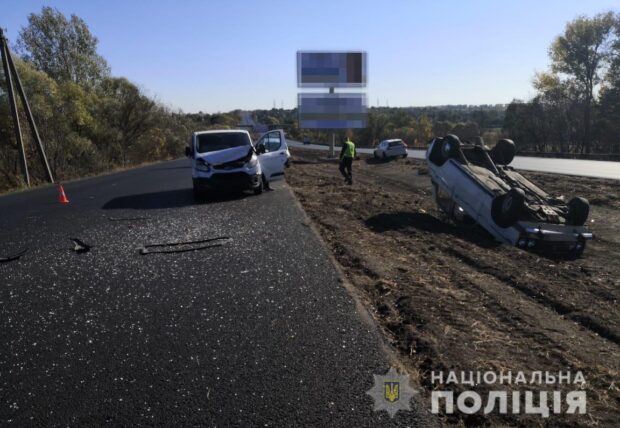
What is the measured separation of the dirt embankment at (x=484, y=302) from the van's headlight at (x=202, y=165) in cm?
394

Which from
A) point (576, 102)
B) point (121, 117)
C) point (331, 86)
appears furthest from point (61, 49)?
point (576, 102)

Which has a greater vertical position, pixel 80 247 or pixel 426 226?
pixel 80 247

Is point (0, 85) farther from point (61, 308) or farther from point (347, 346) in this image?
point (347, 346)

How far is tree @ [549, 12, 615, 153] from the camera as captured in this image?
45875mm

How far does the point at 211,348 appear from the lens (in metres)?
3.87

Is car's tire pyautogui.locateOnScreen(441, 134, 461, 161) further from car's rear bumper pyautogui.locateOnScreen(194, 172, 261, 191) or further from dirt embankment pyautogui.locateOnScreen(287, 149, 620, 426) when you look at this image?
car's rear bumper pyautogui.locateOnScreen(194, 172, 261, 191)

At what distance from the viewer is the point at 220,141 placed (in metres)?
13.2

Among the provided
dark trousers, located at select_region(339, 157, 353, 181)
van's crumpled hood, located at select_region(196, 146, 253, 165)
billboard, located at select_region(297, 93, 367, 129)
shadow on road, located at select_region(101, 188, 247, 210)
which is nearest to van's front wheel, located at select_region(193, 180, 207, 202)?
shadow on road, located at select_region(101, 188, 247, 210)

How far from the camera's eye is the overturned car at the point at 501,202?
322 inches

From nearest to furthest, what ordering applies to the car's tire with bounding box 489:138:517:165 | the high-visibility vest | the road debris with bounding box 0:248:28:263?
the road debris with bounding box 0:248:28:263 < the car's tire with bounding box 489:138:517:165 < the high-visibility vest

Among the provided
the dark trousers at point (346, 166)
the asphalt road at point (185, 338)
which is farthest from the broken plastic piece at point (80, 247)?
the dark trousers at point (346, 166)

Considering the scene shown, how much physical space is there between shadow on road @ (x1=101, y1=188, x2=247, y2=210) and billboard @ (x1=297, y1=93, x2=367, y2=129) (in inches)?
1459

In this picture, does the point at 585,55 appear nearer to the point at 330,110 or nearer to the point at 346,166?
the point at 330,110

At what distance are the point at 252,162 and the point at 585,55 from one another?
1884 inches
